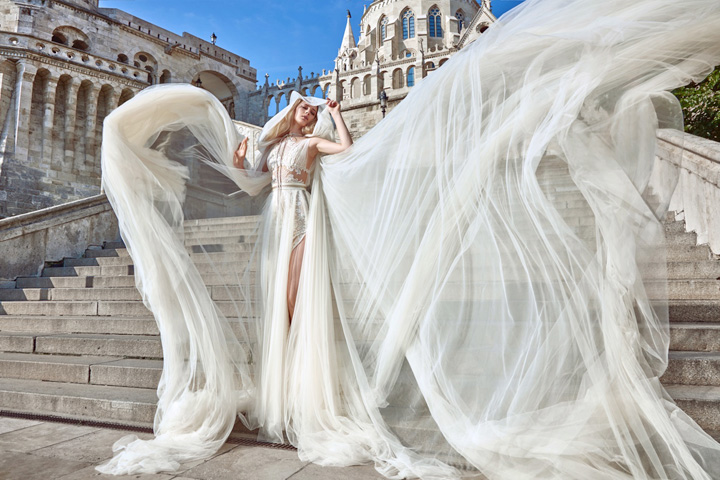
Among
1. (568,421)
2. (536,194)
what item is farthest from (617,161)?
(568,421)

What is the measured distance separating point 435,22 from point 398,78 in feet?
53.2

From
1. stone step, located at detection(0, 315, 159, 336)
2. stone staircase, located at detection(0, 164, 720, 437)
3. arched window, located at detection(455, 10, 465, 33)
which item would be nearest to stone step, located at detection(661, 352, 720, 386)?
stone staircase, located at detection(0, 164, 720, 437)

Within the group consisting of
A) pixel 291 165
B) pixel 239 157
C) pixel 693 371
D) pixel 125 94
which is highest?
pixel 125 94

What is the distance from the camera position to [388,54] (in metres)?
46.8

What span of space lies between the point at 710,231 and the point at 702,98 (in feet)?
7.22

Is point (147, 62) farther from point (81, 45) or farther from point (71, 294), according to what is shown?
point (71, 294)

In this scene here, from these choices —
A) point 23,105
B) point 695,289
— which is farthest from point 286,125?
point 23,105

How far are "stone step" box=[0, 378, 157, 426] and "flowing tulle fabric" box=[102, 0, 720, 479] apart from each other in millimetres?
521

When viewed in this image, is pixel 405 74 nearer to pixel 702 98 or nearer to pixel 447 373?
pixel 702 98

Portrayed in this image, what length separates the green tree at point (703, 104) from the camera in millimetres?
5609

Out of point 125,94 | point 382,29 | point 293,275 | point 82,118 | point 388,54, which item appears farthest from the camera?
point 382,29

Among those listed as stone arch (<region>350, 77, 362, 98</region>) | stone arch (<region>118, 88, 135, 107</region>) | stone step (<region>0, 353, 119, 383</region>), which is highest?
stone arch (<region>350, 77, 362, 98</region>)

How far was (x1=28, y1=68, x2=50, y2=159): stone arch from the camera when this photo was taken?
21.6 metres

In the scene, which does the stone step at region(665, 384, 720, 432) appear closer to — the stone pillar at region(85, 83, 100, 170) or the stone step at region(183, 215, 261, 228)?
the stone step at region(183, 215, 261, 228)
